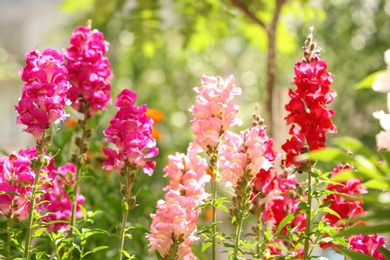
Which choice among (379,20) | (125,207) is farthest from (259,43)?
(379,20)

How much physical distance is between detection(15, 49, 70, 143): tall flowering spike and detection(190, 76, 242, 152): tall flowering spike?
0.27 meters

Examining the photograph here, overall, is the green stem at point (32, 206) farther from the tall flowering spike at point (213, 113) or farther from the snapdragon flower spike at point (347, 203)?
the snapdragon flower spike at point (347, 203)

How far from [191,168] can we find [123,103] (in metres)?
0.21

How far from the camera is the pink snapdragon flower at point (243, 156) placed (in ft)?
4.02

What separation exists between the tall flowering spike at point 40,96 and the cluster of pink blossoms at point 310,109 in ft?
1.45

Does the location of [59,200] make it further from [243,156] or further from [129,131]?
[243,156]

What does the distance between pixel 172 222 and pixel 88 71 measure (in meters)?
0.42

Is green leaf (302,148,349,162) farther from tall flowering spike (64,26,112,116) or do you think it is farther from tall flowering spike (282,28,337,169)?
tall flowering spike (64,26,112,116)

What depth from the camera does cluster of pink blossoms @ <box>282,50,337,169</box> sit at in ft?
4.05

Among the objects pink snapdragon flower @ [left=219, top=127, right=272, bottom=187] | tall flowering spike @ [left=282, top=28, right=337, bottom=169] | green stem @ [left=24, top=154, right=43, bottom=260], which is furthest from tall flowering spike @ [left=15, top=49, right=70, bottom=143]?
tall flowering spike @ [left=282, top=28, right=337, bottom=169]

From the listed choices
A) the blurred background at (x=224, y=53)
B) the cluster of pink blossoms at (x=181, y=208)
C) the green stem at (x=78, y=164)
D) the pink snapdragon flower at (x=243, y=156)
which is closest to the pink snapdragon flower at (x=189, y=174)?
the cluster of pink blossoms at (x=181, y=208)

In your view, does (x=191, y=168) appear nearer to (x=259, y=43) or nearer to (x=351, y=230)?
(x=351, y=230)

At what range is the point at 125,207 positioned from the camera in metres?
1.32

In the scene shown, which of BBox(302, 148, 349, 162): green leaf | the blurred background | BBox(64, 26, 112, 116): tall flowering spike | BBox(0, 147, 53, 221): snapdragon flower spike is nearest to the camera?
BBox(302, 148, 349, 162): green leaf
